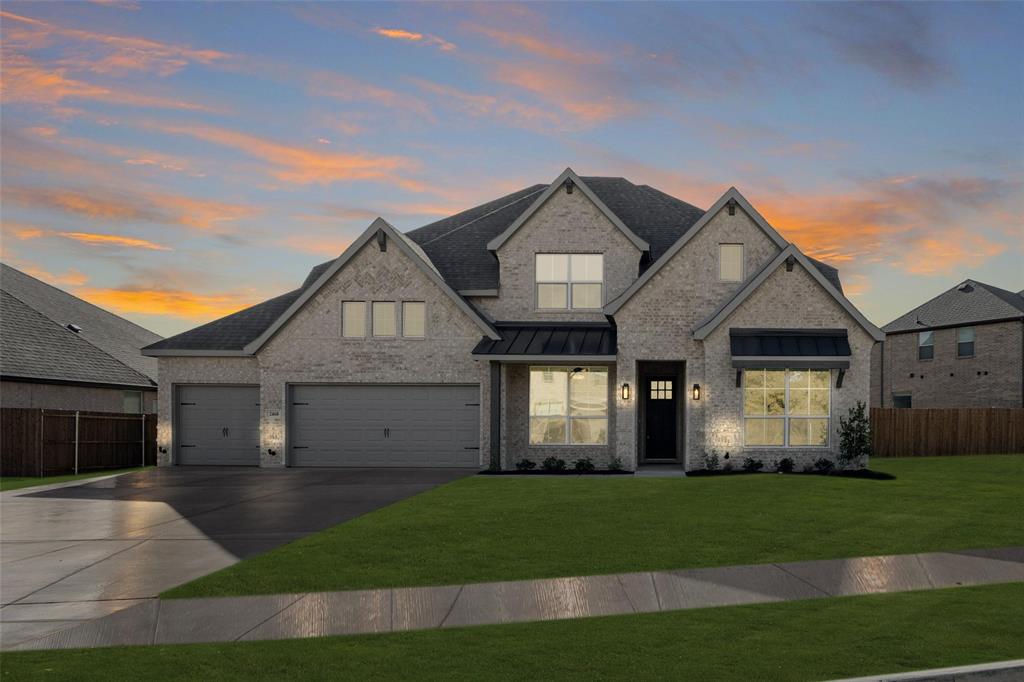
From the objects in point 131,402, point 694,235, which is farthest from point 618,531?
point 131,402

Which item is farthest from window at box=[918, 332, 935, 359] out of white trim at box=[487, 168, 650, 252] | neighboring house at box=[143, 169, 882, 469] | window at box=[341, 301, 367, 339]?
window at box=[341, 301, 367, 339]

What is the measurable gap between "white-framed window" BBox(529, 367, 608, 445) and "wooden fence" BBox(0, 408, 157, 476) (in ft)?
45.8

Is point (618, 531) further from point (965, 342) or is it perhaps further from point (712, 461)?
point (965, 342)

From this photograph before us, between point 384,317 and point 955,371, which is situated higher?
point 384,317

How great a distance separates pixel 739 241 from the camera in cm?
2486

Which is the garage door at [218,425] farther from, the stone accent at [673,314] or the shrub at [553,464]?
the stone accent at [673,314]

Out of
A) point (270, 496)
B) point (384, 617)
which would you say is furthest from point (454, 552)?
point (270, 496)

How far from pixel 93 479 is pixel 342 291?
8758mm

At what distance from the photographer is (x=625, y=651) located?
7680mm

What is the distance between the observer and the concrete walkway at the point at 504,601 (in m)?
8.48

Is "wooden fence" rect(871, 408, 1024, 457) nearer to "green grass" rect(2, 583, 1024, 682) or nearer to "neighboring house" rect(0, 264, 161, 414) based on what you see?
"green grass" rect(2, 583, 1024, 682)

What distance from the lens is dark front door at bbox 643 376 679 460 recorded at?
26734 millimetres

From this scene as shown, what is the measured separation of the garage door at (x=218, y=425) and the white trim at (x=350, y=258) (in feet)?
6.67

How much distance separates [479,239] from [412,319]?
18.0 ft
